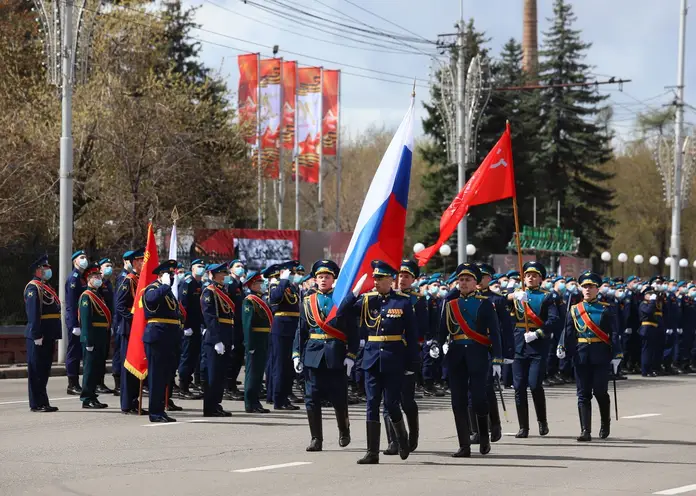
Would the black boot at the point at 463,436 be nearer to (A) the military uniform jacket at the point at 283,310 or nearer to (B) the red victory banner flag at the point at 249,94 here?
(A) the military uniform jacket at the point at 283,310

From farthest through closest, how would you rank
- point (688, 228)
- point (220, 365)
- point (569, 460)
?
point (688, 228)
point (220, 365)
point (569, 460)

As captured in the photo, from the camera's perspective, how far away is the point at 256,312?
657 inches

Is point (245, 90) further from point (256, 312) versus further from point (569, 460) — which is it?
point (569, 460)

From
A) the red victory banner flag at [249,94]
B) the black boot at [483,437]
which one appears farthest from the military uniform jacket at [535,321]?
the red victory banner flag at [249,94]

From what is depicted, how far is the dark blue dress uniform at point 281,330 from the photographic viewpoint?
16.2 meters

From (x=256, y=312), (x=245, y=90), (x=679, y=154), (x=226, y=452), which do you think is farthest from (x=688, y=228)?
(x=226, y=452)

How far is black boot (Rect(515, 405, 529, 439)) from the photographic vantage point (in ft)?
44.1

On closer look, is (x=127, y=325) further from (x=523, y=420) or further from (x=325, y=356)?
(x=523, y=420)

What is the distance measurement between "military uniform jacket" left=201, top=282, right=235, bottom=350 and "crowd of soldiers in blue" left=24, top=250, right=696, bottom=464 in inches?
0.8

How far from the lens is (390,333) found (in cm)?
1128

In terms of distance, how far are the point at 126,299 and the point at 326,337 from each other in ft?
16.8

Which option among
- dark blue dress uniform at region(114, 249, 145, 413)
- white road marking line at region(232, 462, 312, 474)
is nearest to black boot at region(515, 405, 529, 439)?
white road marking line at region(232, 462, 312, 474)

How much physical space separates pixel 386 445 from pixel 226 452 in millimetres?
1758

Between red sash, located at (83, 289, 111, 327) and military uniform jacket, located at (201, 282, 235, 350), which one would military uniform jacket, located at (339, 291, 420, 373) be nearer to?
military uniform jacket, located at (201, 282, 235, 350)
